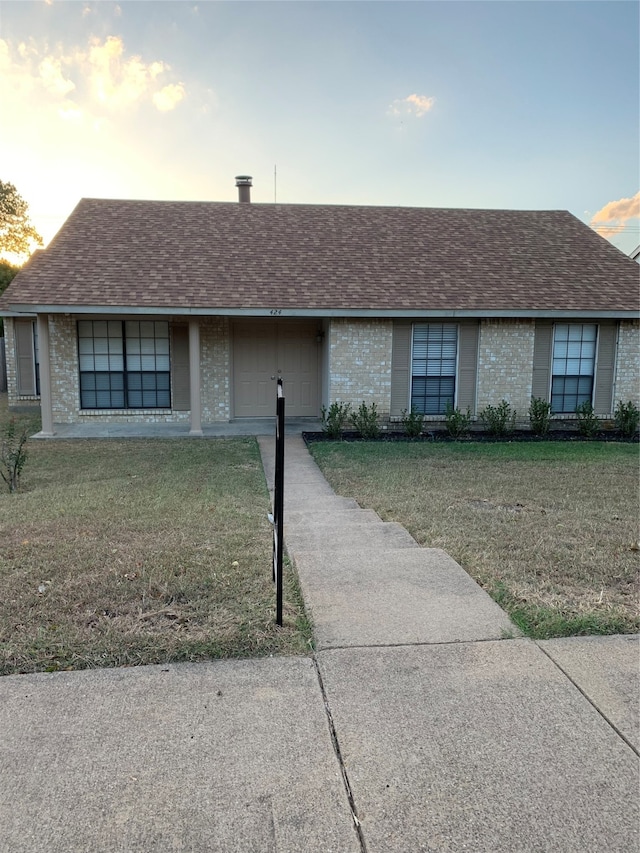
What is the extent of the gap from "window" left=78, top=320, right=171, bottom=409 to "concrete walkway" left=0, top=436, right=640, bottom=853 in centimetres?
1072

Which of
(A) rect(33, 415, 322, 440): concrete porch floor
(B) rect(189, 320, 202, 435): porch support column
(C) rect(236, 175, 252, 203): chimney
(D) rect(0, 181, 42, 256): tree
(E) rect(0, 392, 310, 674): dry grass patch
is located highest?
(D) rect(0, 181, 42, 256): tree

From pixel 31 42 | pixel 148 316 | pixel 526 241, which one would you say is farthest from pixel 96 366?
pixel 526 241

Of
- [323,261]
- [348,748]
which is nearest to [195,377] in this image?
[323,261]

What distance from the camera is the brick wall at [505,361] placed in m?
13.1

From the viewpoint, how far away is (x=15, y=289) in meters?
12.0

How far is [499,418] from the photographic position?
12742mm

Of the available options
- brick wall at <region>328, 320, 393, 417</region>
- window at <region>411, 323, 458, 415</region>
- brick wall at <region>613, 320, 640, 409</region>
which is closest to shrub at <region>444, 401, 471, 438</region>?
window at <region>411, 323, 458, 415</region>

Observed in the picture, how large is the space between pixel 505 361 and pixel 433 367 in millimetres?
1610

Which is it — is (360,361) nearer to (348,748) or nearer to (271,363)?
(271,363)

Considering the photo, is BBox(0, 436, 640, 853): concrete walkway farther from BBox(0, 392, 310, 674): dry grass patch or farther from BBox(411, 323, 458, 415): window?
BBox(411, 323, 458, 415): window

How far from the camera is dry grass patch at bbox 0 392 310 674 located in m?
3.30

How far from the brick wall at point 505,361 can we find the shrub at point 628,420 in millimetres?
2080

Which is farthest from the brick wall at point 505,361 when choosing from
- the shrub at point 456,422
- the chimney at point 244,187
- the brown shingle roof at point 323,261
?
the chimney at point 244,187

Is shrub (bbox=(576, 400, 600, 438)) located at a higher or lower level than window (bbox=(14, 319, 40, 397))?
lower
